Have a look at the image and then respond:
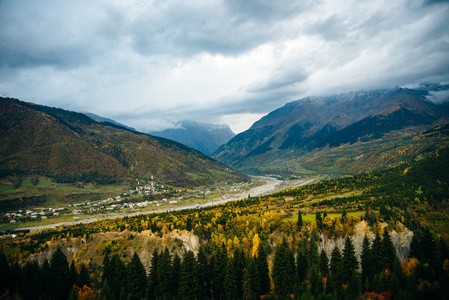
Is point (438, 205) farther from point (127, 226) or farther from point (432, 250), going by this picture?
point (127, 226)

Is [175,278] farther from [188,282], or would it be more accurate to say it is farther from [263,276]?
[263,276]

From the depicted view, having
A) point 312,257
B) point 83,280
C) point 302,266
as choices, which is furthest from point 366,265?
point 83,280

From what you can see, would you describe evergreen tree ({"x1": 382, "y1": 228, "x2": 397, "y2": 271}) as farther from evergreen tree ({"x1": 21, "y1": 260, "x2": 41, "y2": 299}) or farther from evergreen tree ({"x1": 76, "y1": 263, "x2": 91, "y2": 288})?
evergreen tree ({"x1": 21, "y1": 260, "x2": 41, "y2": 299})

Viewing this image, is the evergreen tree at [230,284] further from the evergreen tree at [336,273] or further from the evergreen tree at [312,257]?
the evergreen tree at [312,257]

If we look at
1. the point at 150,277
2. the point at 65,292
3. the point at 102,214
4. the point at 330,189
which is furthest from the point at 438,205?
the point at 102,214

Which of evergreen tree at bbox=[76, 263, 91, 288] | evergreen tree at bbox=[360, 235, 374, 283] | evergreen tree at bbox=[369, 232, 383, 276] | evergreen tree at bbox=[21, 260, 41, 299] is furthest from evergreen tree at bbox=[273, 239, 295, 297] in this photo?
evergreen tree at bbox=[21, 260, 41, 299]
